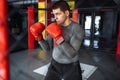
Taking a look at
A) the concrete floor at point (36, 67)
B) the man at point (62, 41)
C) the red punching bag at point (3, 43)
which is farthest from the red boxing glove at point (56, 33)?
the concrete floor at point (36, 67)

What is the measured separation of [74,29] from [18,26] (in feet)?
14.8

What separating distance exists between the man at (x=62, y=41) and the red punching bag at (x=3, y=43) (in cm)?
25

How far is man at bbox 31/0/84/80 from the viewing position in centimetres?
79

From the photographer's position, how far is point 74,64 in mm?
914

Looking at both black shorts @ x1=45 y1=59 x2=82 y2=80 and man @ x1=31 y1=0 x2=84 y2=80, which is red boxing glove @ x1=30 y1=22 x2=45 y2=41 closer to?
man @ x1=31 y1=0 x2=84 y2=80

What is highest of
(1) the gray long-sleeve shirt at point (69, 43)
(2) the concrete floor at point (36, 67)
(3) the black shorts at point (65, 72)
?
(1) the gray long-sleeve shirt at point (69, 43)

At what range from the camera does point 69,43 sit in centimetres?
83

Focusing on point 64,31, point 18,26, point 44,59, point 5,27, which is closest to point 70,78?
point 64,31

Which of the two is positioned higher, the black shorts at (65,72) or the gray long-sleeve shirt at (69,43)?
the gray long-sleeve shirt at (69,43)

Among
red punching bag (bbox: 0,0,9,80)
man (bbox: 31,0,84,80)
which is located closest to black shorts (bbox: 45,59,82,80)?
man (bbox: 31,0,84,80)

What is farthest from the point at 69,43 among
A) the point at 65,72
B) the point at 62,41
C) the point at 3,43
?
the point at 3,43

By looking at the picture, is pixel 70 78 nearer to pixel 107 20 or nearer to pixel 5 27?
pixel 5 27

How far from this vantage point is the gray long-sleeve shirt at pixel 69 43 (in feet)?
2.48

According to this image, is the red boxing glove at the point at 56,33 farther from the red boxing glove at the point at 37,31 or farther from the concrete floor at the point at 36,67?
the concrete floor at the point at 36,67
